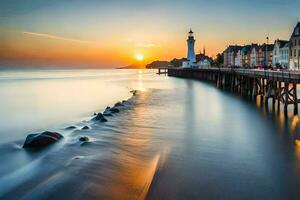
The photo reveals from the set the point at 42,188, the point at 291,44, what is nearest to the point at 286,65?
the point at 291,44

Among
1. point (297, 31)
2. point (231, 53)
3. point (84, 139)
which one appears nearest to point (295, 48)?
point (297, 31)

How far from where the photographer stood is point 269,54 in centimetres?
8200

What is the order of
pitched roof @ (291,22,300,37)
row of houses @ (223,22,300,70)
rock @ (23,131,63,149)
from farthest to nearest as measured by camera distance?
row of houses @ (223,22,300,70) < pitched roof @ (291,22,300,37) < rock @ (23,131,63,149)

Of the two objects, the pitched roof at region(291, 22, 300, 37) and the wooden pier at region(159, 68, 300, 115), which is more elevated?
the pitched roof at region(291, 22, 300, 37)

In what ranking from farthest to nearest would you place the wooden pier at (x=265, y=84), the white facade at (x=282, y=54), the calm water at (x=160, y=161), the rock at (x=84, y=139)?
the white facade at (x=282, y=54) → the wooden pier at (x=265, y=84) → the rock at (x=84, y=139) → the calm water at (x=160, y=161)

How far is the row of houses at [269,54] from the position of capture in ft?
180

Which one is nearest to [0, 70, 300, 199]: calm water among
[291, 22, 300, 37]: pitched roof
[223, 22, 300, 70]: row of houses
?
[223, 22, 300, 70]: row of houses

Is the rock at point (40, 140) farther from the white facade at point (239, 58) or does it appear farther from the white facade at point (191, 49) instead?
the white facade at point (239, 58)

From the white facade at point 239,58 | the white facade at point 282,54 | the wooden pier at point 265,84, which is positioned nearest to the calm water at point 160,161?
the wooden pier at point 265,84

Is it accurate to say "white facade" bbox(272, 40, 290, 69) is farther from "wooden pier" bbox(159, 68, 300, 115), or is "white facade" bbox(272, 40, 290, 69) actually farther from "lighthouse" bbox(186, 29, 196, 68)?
"lighthouse" bbox(186, 29, 196, 68)

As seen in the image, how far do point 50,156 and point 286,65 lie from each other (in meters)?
56.9

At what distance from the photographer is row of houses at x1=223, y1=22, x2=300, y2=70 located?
180ft

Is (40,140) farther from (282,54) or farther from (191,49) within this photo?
(191,49)

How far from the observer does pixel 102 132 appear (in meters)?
16.4
